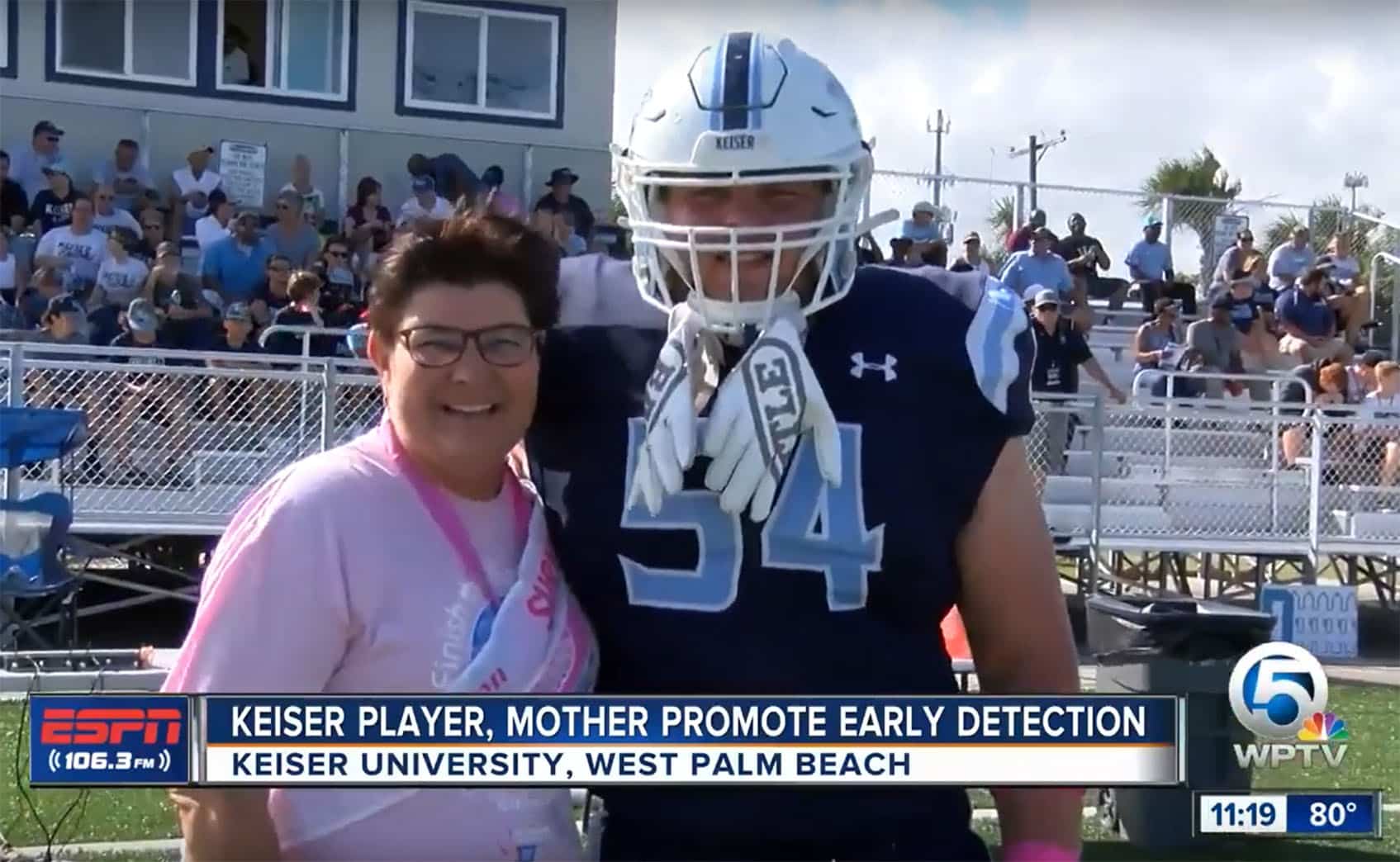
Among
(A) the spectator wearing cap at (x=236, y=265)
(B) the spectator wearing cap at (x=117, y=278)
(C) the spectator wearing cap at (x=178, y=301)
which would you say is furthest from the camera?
(A) the spectator wearing cap at (x=236, y=265)

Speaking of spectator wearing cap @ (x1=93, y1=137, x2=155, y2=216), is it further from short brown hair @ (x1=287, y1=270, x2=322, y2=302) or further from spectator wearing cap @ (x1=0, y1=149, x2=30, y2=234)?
short brown hair @ (x1=287, y1=270, x2=322, y2=302)

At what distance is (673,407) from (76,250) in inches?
341

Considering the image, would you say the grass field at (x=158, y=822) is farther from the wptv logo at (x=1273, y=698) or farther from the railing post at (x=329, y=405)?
the railing post at (x=329, y=405)

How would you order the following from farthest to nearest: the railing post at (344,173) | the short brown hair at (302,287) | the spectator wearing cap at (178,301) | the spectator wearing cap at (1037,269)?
1. the railing post at (344,173)
2. the spectator wearing cap at (1037,269)
3. the short brown hair at (302,287)
4. the spectator wearing cap at (178,301)

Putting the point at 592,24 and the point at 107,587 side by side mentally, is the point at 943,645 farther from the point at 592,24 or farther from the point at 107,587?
the point at 592,24

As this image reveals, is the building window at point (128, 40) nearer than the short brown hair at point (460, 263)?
No

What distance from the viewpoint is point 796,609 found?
1.78 metres

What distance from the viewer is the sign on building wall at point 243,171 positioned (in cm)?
1154

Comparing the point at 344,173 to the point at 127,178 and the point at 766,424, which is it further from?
the point at 766,424

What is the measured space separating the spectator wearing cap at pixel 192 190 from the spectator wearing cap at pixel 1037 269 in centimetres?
515

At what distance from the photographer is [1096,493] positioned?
9031 mm

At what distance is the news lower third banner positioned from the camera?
5.94ft

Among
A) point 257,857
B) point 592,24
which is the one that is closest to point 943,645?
point 257,857

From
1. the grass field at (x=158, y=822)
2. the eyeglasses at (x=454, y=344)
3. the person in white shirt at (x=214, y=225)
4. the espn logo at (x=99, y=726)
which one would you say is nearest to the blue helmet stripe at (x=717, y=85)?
the eyeglasses at (x=454, y=344)
